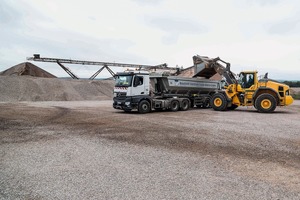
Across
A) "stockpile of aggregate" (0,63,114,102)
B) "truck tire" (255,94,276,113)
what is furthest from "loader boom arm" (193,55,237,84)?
"stockpile of aggregate" (0,63,114,102)

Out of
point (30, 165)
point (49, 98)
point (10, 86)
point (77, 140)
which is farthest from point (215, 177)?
point (10, 86)

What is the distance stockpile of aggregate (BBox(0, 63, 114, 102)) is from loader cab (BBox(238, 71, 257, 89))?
20645mm

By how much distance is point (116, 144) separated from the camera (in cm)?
784

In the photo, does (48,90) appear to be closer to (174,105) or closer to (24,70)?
(24,70)

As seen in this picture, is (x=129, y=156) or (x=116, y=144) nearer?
(x=129, y=156)

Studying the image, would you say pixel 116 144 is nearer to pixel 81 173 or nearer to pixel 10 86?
pixel 81 173

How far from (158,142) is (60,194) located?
4.23 m

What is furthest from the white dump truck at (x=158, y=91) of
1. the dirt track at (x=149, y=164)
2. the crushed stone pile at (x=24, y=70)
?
the crushed stone pile at (x=24, y=70)

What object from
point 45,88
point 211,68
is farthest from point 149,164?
point 45,88

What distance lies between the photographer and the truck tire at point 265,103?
54.6ft

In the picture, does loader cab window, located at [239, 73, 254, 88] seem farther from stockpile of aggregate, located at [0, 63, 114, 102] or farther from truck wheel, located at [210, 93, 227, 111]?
stockpile of aggregate, located at [0, 63, 114, 102]

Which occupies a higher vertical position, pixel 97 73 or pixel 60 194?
pixel 97 73

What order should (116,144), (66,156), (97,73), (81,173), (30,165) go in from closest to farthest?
(81,173)
(30,165)
(66,156)
(116,144)
(97,73)

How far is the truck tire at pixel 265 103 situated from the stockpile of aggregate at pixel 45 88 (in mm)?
21933
